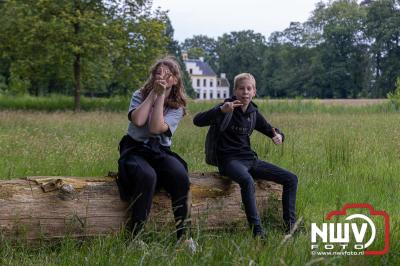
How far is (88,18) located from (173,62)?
18.1 metres

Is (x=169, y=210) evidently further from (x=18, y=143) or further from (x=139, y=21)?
(x=139, y=21)

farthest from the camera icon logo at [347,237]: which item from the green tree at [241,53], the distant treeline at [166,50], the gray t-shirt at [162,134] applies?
the green tree at [241,53]

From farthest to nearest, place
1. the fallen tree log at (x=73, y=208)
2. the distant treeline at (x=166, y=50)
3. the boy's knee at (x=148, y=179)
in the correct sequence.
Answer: the distant treeline at (x=166, y=50) < the boy's knee at (x=148, y=179) < the fallen tree log at (x=73, y=208)

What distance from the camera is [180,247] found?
3635mm

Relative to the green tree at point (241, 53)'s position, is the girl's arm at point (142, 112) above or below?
below

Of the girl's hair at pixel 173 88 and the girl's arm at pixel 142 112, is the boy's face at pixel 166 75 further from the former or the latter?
the girl's arm at pixel 142 112

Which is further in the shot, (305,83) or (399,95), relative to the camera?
(305,83)

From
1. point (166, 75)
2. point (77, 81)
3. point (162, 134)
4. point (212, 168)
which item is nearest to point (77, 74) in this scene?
point (77, 81)

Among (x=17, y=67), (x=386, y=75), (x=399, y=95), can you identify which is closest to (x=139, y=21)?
(x=17, y=67)

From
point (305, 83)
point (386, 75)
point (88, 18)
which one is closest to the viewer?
point (88, 18)

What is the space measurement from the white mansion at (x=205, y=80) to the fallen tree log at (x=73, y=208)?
102 metres

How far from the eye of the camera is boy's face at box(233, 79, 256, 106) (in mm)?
4797

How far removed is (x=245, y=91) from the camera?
4.79 metres

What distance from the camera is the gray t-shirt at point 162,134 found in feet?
14.4
